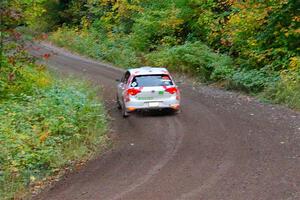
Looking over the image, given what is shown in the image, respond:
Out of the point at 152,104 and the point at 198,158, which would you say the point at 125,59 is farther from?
the point at 198,158

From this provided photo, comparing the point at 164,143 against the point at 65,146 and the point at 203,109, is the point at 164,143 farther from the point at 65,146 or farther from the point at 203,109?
the point at 203,109

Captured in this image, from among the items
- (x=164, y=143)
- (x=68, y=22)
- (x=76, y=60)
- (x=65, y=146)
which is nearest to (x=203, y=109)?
(x=164, y=143)

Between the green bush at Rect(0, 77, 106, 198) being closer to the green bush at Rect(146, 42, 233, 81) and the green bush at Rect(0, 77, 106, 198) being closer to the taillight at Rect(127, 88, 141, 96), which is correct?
the taillight at Rect(127, 88, 141, 96)

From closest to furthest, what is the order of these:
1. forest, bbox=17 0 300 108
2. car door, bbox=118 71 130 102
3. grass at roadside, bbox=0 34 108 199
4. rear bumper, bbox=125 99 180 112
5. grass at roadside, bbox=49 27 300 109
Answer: grass at roadside, bbox=0 34 108 199, rear bumper, bbox=125 99 180 112, car door, bbox=118 71 130 102, grass at roadside, bbox=49 27 300 109, forest, bbox=17 0 300 108

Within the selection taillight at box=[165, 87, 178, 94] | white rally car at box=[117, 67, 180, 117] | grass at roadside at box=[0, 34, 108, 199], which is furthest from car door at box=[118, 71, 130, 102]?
grass at roadside at box=[0, 34, 108, 199]

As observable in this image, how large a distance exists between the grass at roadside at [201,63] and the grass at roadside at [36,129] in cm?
749

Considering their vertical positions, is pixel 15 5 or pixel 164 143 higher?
pixel 15 5

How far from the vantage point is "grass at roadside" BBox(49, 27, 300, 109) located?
62.9 ft

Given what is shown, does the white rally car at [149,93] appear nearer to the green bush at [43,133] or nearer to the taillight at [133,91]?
the taillight at [133,91]

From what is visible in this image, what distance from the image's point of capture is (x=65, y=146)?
12.7 meters

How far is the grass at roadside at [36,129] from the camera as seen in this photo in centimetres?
1059

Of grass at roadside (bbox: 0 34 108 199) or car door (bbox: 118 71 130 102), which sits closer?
grass at roadside (bbox: 0 34 108 199)

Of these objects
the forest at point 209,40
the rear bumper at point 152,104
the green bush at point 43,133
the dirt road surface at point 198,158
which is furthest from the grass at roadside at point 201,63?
the green bush at point 43,133

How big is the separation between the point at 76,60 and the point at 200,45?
12.6 m
